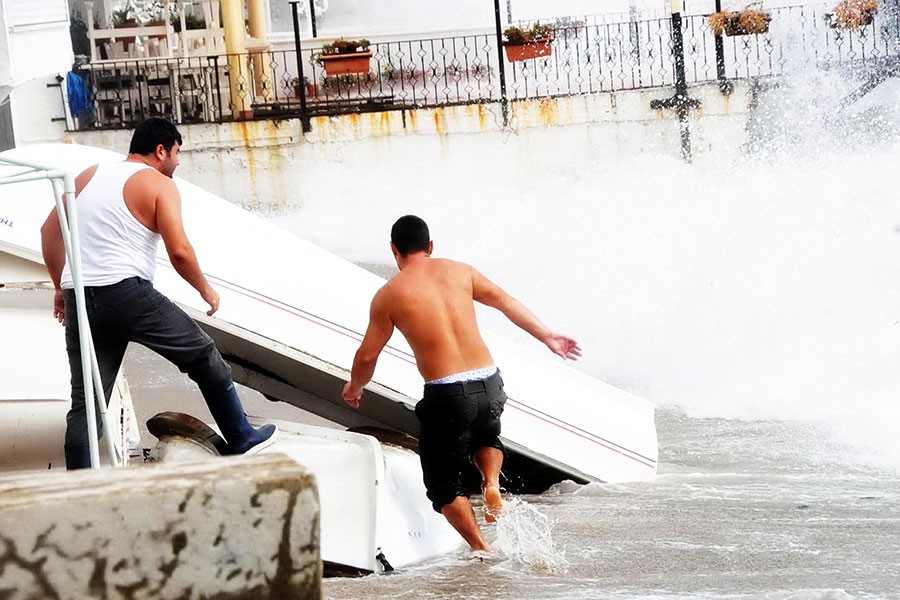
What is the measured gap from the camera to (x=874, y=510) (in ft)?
18.1

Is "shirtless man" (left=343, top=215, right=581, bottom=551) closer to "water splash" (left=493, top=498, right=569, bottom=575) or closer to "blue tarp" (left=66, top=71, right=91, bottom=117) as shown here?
"water splash" (left=493, top=498, right=569, bottom=575)

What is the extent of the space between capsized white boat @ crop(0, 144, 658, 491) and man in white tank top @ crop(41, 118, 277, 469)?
31.4 inches

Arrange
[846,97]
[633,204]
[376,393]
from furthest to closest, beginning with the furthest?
[846,97] < [633,204] < [376,393]

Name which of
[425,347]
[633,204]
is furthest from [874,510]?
[633,204]

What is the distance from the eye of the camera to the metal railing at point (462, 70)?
16.1 metres

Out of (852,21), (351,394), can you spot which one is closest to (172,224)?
(351,394)

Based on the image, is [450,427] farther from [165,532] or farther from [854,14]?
[854,14]

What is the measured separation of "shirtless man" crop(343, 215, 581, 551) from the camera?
16.3 ft

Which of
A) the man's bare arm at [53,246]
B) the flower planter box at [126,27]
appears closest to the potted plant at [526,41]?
the flower planter box at [126,27]

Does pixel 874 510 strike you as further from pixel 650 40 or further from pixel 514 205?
pixel 650 40

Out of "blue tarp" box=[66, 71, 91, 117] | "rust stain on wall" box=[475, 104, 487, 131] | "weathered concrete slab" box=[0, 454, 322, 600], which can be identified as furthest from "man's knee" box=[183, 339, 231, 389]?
"blue tarp" box=[66, 71, 91, 117]

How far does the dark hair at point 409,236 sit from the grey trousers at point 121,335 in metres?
0.85

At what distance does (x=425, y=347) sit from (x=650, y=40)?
542 inches

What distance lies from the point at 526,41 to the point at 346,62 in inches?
92.3
